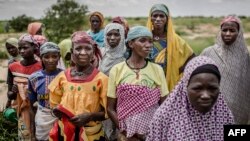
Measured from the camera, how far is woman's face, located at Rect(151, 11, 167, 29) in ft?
14.0

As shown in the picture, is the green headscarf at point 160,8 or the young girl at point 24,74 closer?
the young girl at point 24,74

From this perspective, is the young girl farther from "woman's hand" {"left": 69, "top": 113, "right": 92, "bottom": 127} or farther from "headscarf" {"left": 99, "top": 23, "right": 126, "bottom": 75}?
"woman's hand" {"left": 69, "top": 113, "right": 92, "bottom": 127}

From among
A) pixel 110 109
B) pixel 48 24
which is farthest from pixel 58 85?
pixel 48 24

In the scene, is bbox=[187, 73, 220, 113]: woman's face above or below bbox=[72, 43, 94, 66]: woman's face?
below

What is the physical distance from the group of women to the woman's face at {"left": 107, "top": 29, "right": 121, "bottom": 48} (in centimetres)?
1

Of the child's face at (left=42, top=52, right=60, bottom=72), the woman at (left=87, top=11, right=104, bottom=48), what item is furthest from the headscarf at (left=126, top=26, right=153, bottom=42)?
the woman at (left=87, top=11, right=104, bottom=48)

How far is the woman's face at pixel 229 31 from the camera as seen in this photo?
3.97m

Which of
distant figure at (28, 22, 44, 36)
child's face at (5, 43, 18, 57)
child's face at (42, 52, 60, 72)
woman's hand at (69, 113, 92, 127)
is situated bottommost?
woman's hand at (69, 113, 92, 127)

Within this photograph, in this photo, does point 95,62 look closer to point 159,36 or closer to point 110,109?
point 159,36

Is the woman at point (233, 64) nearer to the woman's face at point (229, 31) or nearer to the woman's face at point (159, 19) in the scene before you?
the woman's face at point (229, 31)

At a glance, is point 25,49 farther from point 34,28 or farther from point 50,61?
point 34,28

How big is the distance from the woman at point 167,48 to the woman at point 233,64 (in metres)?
0.27

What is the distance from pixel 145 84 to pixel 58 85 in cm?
75

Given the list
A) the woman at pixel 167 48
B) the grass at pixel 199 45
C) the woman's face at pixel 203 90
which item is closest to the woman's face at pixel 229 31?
the woman at pixel 167 48
